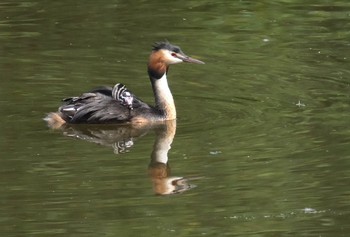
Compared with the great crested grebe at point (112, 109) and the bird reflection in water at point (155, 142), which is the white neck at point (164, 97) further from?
the bird reflection in water at point (155, 142)

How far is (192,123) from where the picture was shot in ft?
45.1

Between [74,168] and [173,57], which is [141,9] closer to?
[173,57]

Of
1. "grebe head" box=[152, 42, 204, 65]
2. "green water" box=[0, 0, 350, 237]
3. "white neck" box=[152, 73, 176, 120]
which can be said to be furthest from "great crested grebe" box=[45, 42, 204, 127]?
"grebe head" box=[152, 42, 204, 65]

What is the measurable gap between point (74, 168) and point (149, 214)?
4.94ft

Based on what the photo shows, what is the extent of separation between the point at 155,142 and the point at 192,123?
66 cm

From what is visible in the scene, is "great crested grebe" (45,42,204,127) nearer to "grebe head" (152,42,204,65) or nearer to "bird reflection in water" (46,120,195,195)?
"bird reflection in water" (46,120,195,195)

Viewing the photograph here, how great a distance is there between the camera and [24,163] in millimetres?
12008

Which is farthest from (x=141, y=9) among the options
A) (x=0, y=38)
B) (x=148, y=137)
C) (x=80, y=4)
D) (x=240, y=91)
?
(x=148, y=137)

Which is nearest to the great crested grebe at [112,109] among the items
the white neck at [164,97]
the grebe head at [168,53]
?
the white neck at [164,97]

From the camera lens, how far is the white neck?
1412 centimetres

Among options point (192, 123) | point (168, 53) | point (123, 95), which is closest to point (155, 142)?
point (192, 123)

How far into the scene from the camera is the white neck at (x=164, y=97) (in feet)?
46.3

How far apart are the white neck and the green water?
147 millimetres

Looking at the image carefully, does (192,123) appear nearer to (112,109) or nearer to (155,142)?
(155,142)
